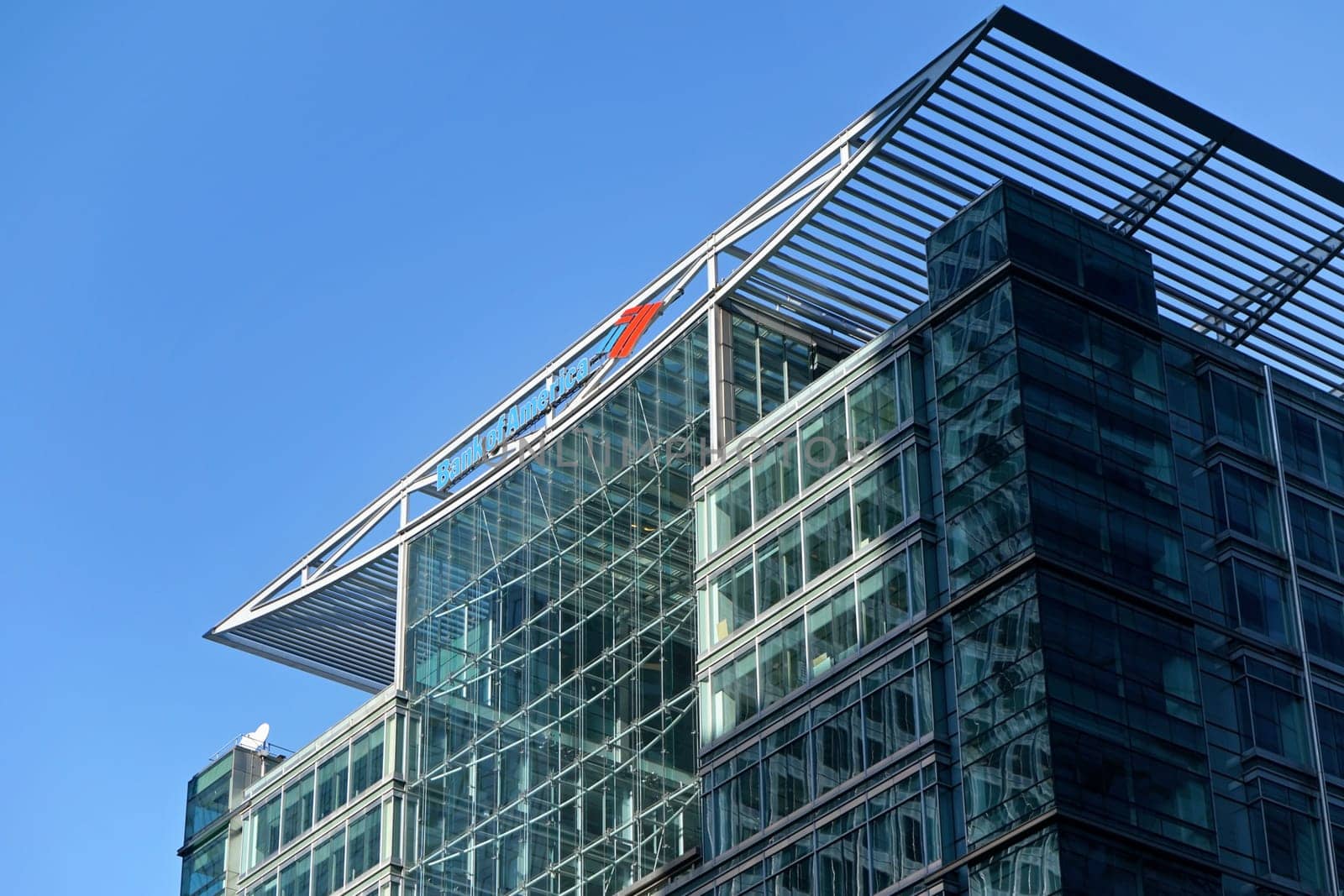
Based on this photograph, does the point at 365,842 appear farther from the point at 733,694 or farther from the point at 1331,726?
the point at 1331,726

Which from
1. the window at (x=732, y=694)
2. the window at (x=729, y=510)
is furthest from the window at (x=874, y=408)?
→ the window at (x=732, y=694)

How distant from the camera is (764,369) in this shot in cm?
7881

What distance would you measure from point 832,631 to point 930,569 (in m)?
4.04

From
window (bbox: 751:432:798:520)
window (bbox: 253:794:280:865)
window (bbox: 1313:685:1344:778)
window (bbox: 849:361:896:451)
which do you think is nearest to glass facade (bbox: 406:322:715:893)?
window (bbox: 751:432:798:520)

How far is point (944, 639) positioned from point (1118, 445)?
23.0 ft

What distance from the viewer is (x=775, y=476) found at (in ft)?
239

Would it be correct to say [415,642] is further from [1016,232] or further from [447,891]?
[1016,232]

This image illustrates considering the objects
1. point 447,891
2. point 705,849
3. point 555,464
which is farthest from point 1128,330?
point 447,891

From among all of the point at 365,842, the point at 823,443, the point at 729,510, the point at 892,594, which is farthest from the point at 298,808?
the point at 892,594

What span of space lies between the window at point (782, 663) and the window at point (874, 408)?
5517 millimetres

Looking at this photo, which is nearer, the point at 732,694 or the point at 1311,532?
the point at 1311,532

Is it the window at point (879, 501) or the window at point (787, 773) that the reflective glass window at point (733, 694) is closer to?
the window at point (787, 773)

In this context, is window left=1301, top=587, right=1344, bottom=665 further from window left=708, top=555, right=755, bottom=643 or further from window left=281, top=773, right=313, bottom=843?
window left=281, top=773, right=313, bottom=843

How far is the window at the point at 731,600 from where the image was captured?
7238cm
